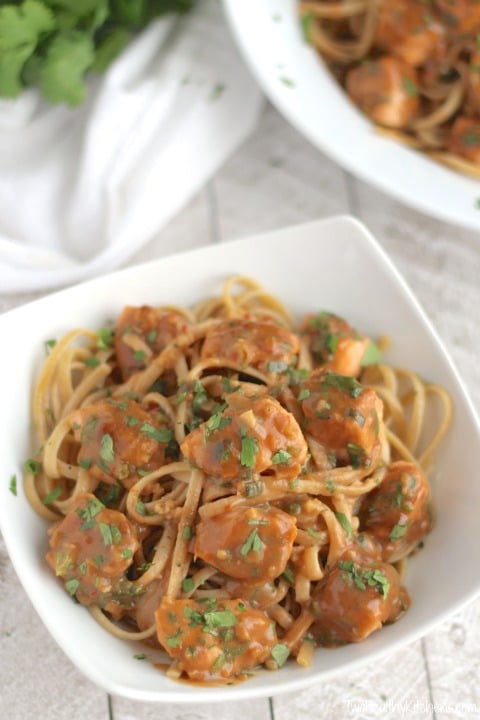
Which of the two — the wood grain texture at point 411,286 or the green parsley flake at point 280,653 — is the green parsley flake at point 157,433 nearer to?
the green parsley flake at point 280,653

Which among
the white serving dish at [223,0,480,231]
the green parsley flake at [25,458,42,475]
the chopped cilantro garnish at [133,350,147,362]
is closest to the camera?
the green parsley flake at [25,458,42,475]

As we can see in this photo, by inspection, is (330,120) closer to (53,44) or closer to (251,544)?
(53,44)

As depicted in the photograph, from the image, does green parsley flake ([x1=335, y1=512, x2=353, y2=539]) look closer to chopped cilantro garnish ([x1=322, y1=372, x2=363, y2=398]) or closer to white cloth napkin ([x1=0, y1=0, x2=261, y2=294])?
Result: chopped cilantro garnish ([x1=322, y1=372, x2=363, y2=398])

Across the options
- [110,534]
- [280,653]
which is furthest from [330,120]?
[280,653]

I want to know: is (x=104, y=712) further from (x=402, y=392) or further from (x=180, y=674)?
(x=402, y=392)

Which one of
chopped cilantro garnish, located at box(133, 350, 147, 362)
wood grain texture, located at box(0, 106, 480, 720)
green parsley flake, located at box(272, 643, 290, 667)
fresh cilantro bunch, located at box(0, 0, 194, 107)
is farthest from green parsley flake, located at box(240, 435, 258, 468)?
fresh cilantro bunch, located at box(0, 0, 194, 107)

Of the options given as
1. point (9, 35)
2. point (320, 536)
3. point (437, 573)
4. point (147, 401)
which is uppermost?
point (9, 35)

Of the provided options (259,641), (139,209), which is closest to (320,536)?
(259,641)

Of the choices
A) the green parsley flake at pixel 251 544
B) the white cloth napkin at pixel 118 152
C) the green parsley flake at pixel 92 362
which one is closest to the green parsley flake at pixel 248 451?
the green parsley flake at pixel 251 544
